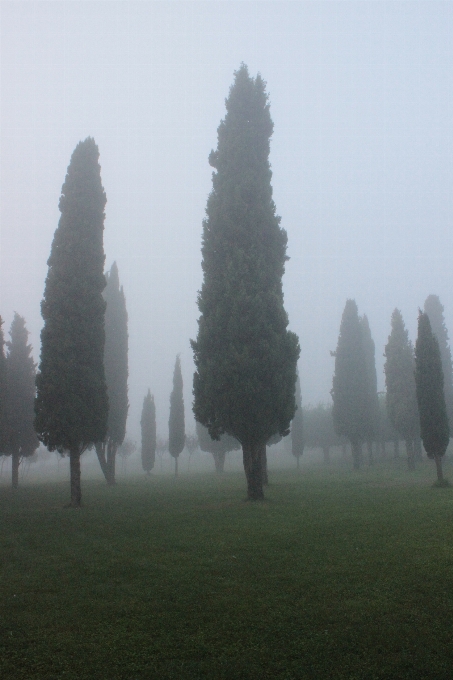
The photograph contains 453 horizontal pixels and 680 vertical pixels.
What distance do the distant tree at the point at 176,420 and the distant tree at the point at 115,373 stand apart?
12940mm

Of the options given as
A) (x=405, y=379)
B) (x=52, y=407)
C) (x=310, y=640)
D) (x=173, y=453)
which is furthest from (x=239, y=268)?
(x=173, y=453)

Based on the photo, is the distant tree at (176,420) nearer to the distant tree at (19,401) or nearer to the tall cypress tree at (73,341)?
the distant tree at (19,401)

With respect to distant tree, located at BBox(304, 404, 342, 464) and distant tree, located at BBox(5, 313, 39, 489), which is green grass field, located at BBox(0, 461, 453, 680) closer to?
distant tree, located at BBox(5, 313, 39, 489)

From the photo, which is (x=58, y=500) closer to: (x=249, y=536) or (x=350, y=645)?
(x=249, y=536)

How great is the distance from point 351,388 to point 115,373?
74.6 ft

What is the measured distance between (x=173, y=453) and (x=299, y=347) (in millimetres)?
34278

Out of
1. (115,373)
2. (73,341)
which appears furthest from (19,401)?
(73,341)

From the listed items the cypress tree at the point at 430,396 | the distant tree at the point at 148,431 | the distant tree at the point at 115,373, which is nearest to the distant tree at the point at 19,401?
the distant tree at the point at 115,373

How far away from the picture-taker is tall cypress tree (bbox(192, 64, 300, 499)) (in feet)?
63.9

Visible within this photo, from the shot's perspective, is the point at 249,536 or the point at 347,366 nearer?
the point at 249,536

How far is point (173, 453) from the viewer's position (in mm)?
51500

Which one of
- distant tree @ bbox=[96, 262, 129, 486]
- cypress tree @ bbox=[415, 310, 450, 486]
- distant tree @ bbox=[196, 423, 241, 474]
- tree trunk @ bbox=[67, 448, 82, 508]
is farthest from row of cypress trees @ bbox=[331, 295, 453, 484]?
tree trunk @ bbox=[67, 448, 82, 508]

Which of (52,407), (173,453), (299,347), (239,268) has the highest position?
(239,268)

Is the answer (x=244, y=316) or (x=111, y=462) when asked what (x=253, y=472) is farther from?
(x=111, y=462)
